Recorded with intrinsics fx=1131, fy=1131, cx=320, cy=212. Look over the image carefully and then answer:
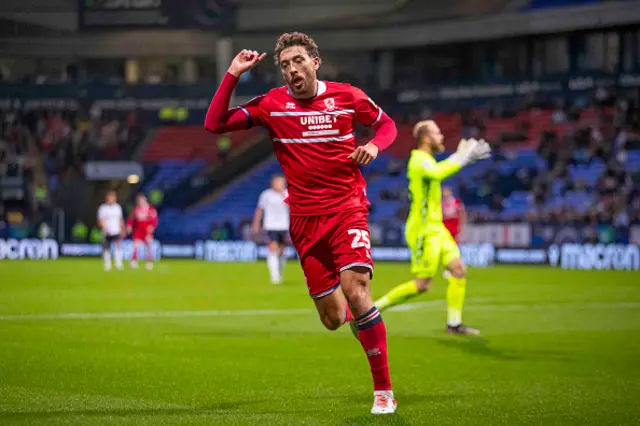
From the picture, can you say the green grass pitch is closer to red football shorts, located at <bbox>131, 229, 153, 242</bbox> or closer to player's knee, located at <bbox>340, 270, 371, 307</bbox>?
player's knee, located at <bbox>340, 270, 371, 307</bbox>

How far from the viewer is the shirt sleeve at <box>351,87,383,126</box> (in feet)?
27.8

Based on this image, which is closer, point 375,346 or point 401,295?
point 375,346

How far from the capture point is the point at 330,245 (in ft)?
27.4

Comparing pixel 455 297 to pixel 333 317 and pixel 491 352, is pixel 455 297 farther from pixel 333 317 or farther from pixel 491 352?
pixel 333 317

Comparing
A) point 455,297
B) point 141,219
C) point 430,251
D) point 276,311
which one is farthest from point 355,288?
point 141,219

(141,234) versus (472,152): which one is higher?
(472,152)

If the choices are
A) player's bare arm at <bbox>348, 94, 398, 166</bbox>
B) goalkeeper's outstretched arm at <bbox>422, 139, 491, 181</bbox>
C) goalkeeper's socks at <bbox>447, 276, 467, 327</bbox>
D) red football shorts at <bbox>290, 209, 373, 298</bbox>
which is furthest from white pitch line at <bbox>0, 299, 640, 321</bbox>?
player's bare arm at <bbox>348, 94, 398, 166</bbox>

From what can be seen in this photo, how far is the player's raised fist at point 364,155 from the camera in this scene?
7.88m

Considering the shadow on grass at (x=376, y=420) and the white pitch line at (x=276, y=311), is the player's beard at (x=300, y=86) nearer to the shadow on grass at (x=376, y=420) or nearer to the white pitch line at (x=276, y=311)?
the shadow on grass at (x=376, y=420)

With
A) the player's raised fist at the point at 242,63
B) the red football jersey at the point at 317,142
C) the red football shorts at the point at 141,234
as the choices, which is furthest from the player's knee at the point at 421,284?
the red football shorts at the point at 141,234

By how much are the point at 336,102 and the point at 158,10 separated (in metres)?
35.2

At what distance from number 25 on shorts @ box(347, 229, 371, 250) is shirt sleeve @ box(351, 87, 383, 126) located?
849 millimetres

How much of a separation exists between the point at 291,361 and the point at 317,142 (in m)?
3.67

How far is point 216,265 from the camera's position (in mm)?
35438
